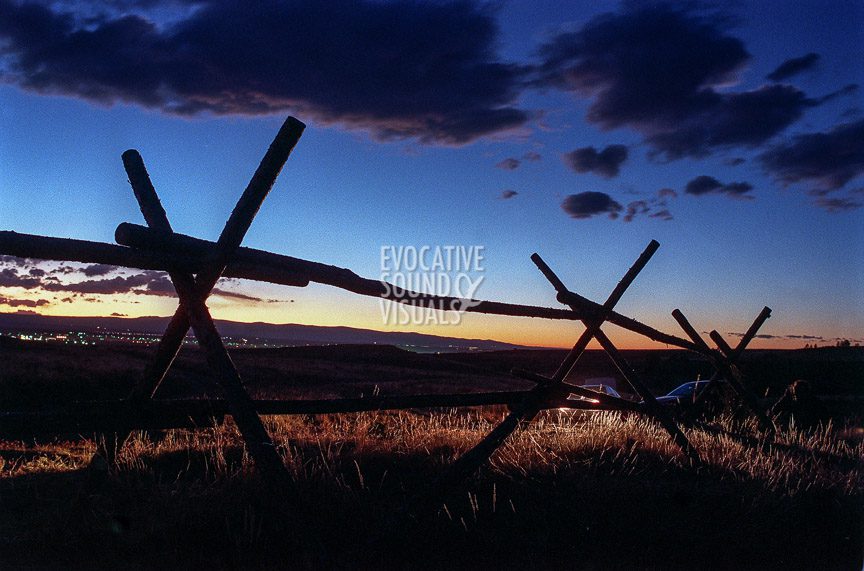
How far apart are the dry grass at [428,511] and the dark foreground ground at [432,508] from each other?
0.04 ft

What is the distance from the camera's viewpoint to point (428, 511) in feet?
13.4

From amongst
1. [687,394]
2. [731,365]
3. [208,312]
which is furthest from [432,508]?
[687,394]

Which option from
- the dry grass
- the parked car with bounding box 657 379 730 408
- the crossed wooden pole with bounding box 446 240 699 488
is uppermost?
the crossed wooden pole with bounding box 446 240 699 488

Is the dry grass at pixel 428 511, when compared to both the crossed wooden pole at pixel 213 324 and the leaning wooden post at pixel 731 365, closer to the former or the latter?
the crossed wooden pole at pixel 213 324

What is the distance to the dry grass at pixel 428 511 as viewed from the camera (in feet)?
12.1

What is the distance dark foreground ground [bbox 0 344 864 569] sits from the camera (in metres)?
3.70

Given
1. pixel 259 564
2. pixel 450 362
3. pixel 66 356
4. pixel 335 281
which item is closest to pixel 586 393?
pixel 335 281

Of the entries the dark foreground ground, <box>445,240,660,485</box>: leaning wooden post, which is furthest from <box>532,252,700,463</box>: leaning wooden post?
the dark foreground ground

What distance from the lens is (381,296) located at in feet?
15.0

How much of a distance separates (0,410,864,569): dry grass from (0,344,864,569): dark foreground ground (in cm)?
1

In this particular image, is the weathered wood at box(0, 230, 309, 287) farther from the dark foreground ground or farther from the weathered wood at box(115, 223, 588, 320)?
the dark foreground ground

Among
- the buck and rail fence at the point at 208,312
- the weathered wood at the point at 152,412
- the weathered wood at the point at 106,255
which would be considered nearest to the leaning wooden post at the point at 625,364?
the buck and rail fence at the point at 208,312

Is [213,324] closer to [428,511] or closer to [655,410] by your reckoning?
[428,511]

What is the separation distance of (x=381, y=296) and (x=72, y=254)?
2.03 meters
